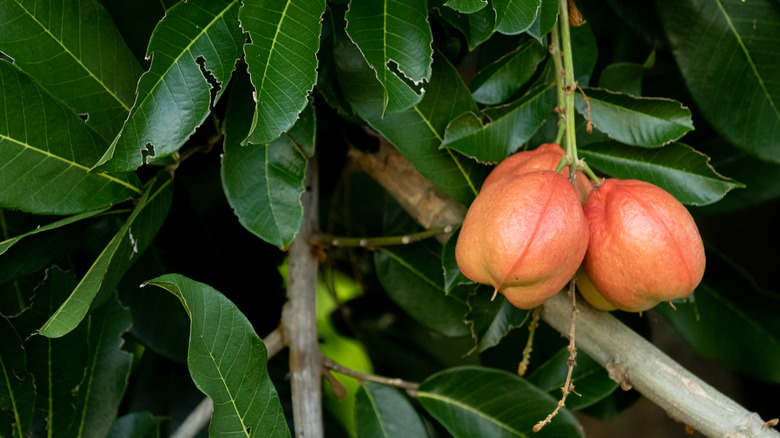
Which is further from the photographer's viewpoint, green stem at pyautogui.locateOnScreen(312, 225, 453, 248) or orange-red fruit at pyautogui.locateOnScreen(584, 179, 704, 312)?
green stem at pyautogui.locateOnScreen(312, 225, 453, 248)

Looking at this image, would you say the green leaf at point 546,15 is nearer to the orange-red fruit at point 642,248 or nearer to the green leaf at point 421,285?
the orange-red fruit at point 642,248

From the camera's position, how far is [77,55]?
65 centimetres

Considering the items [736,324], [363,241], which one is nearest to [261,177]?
[363,241]

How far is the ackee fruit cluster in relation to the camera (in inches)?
21.5

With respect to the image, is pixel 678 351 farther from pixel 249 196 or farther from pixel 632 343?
pixel 249 196

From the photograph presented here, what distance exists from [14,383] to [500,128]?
1.96 feet

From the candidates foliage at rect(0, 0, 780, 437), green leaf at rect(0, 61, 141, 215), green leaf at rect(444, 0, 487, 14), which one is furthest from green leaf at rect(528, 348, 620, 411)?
green leaf at rect(0, 61, 141, 215)

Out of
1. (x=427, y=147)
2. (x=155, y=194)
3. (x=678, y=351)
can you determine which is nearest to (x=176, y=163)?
(x=155, y=194)

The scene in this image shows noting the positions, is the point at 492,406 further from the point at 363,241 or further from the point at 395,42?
the point at 395,42

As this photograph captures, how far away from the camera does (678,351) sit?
169 centimetres

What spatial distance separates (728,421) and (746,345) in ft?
1.57

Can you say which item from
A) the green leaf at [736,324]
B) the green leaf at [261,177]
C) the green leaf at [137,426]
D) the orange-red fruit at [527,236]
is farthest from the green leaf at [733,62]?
the green leaf at [137,426]

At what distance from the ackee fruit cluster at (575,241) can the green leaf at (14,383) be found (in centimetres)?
50

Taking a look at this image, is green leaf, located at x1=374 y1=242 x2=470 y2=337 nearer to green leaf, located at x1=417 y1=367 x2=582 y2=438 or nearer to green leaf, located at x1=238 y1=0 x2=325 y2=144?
green leaf, located at x1=417 y1=367 x2=582 y2=438
